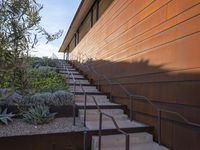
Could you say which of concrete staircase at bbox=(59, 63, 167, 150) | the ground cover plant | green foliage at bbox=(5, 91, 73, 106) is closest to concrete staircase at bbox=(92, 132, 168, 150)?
concrete staircase at bbox=(59, 63, 167, 150)

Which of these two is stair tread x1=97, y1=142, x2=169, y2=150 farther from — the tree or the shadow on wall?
the tree

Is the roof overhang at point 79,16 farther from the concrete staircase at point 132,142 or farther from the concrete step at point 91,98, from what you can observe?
the concrete staircase at point 132,142

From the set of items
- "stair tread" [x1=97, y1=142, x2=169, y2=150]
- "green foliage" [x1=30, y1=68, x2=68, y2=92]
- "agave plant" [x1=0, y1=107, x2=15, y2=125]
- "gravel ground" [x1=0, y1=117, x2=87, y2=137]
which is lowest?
"stair tread" [x1=97, y1=142, x2=169, y2=150]

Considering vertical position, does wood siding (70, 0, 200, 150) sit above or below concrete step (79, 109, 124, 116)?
above

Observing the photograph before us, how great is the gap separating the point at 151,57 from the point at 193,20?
1.35 meters

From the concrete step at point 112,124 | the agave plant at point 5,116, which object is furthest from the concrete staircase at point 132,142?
the agave plant at point 5,116

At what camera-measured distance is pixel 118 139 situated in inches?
171

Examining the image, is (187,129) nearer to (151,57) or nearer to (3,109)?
(151,57)

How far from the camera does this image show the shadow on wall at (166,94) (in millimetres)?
3566

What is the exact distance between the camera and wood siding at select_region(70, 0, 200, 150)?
3613 millimetres

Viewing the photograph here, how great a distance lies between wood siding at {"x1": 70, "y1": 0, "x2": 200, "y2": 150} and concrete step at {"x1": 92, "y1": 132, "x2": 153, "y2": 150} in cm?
32

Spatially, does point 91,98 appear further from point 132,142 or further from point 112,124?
point 132,142

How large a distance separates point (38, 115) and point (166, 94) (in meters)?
2.51

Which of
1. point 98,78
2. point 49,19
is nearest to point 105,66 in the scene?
point 98,78
